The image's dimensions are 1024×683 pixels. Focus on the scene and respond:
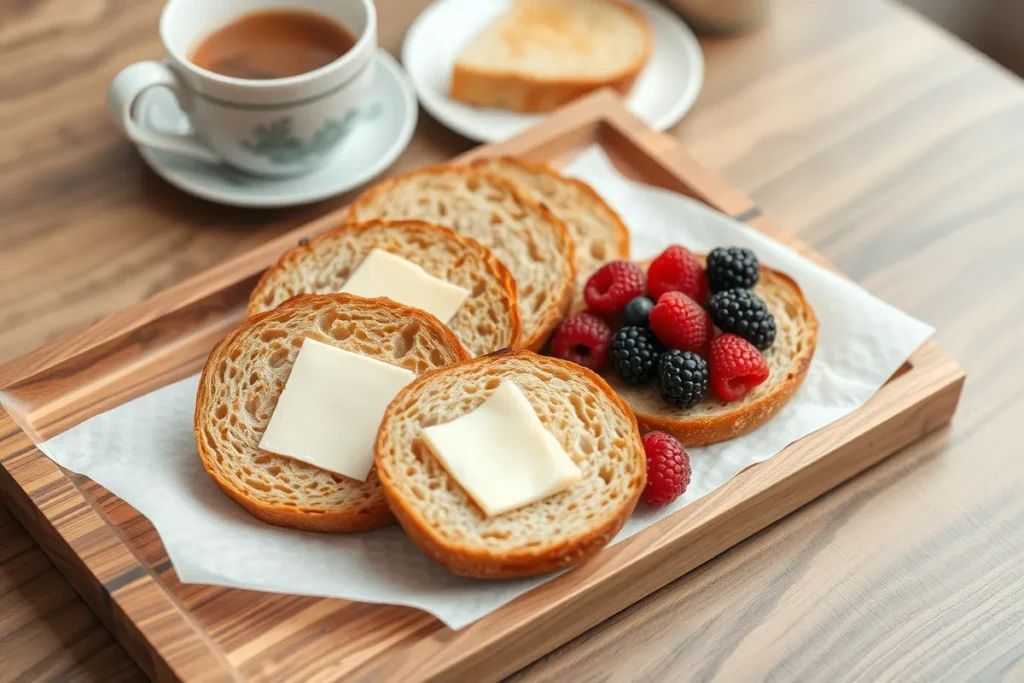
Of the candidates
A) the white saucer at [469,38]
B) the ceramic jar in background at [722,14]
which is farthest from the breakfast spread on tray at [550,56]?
the ceramic jar in background at [722,14]

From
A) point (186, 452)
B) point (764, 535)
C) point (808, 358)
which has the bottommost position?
point (186, 452)

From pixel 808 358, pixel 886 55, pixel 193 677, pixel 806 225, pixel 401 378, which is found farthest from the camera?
pixel 886 55

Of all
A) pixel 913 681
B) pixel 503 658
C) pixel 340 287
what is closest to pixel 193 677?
pixel 503 658

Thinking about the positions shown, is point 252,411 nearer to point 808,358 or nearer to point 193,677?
point 193,677

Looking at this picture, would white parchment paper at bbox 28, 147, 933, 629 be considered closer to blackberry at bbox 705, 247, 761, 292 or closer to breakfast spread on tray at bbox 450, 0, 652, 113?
blackberry at bbox 705, 247, 761, 292

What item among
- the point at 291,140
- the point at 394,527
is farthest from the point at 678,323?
→ the point at 291,140

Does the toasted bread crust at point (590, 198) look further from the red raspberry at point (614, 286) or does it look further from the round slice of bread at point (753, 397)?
the round slice of bread at point (753, 397)
